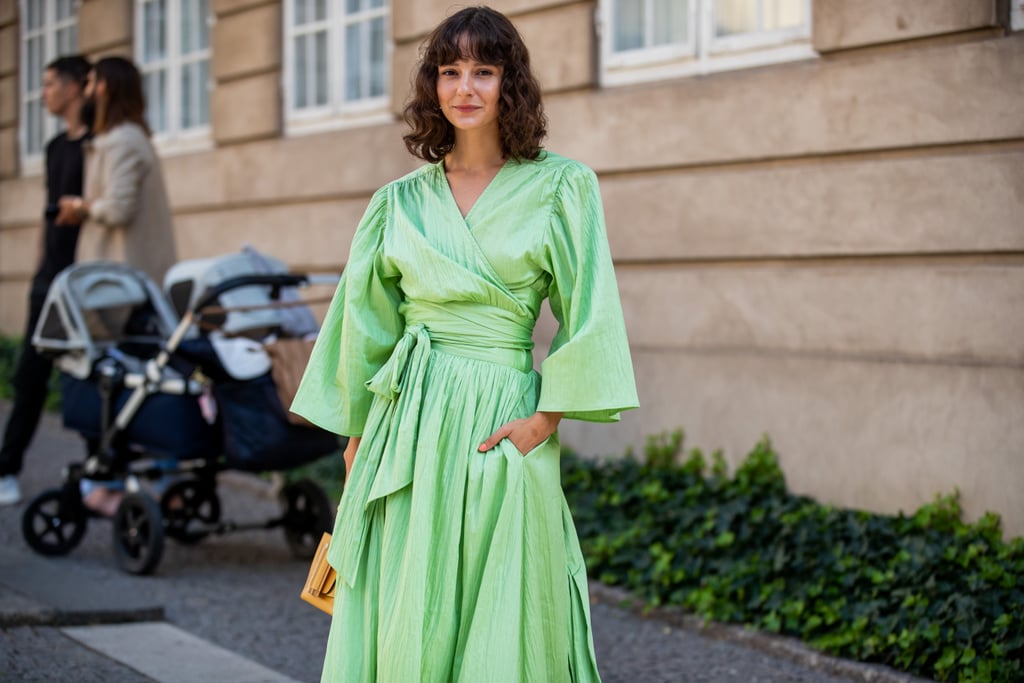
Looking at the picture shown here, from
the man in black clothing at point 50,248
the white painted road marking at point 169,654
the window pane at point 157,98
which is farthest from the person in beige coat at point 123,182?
the window pane at point 157,98

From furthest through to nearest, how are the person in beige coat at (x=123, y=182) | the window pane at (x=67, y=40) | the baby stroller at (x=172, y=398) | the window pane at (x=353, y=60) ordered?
the window pane at (x=67, y=40)
the window pane at (x=353, y=60)
the person in beige coat at (x=123, y=182)
the baby stroller at (x=172, y=398)

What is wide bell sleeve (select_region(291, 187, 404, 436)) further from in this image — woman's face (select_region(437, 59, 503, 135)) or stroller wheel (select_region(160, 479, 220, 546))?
stroller wheel (select_region(160, 479, 220, 546))

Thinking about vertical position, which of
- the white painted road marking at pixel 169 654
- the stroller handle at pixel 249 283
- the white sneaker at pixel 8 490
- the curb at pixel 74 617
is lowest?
the white painted road marking at pixel 169 654

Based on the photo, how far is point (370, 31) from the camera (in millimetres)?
10086

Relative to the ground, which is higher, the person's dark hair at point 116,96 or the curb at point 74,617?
the person's dark hair at point 116,96

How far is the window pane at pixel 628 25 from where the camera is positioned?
752cm

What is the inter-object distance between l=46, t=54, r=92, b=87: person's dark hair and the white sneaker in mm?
2392

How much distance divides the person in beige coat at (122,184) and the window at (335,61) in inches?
103

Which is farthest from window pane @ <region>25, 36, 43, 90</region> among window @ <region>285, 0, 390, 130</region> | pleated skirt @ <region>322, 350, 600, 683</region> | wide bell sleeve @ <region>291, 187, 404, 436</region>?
pleated skirt @ <region>322, 350, 600, 683</region>

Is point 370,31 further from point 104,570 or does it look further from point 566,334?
point 566,334

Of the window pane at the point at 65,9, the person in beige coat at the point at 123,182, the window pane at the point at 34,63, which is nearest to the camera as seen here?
the person in beige coat at the point at 123,182

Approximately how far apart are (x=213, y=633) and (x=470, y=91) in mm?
3104

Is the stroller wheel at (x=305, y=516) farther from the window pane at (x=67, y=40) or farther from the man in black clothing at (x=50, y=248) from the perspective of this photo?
the window pane at (x=67, y=40)

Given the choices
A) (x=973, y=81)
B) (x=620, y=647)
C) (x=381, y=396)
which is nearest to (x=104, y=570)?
(x=620, y=647)
